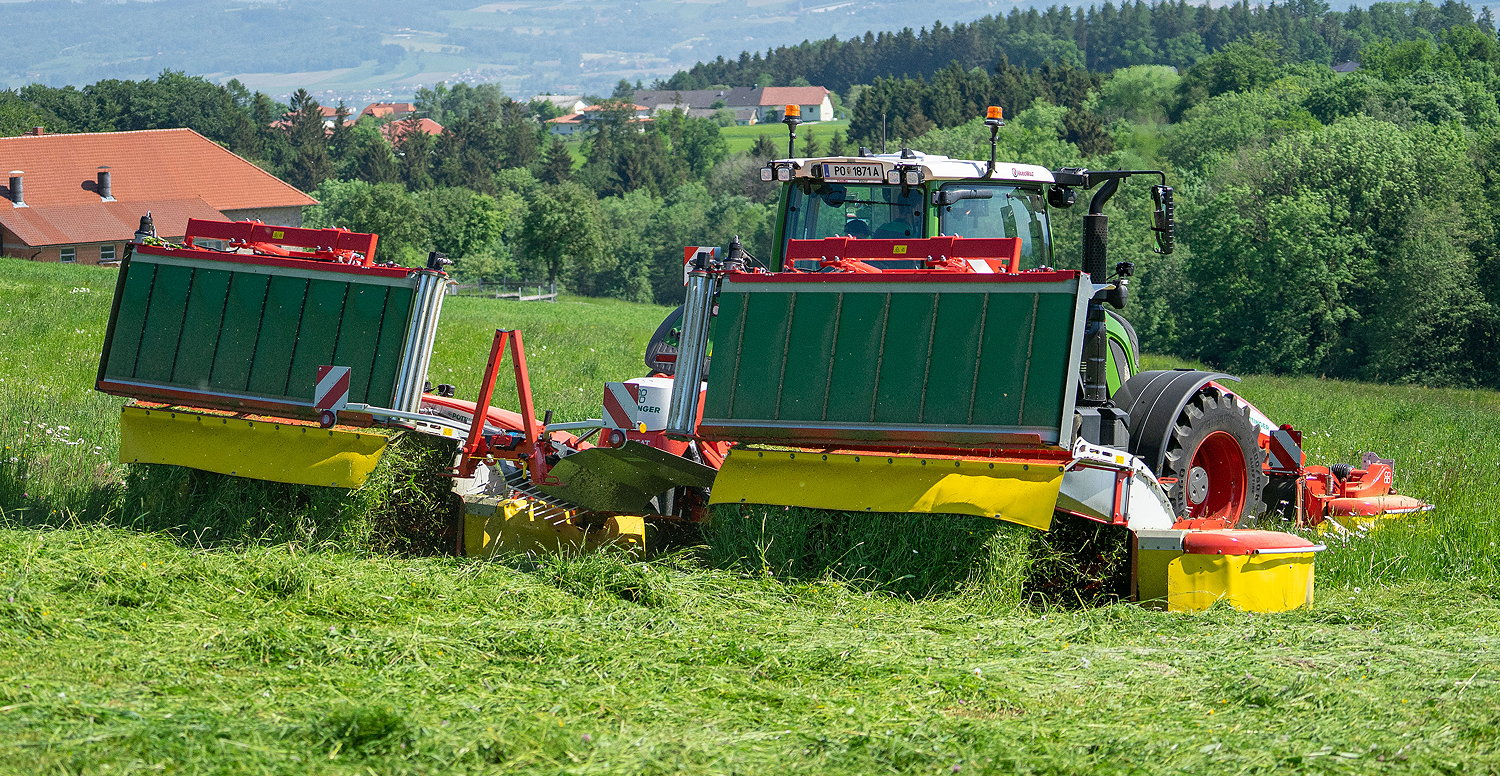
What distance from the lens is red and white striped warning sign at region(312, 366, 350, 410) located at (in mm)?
7797

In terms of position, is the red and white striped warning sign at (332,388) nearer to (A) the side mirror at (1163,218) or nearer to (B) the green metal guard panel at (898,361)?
(B) the green metal guard panel at (898,361)

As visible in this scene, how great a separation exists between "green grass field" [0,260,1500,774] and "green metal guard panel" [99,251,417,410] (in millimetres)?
890

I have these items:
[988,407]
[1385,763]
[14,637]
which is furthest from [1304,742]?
[14,637]

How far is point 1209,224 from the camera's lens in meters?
45.7

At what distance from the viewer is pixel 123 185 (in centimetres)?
6203

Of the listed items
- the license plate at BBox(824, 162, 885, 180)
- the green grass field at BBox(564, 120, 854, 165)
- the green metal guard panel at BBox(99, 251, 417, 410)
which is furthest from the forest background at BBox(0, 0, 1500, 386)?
the green metal guard panel at BBox(99, 251, 417, 410)

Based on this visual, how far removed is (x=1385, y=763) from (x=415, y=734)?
302 centimetres

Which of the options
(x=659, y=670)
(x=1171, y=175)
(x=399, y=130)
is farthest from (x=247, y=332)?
(x=399, y=130)

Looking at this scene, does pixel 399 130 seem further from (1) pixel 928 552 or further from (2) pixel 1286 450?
(1) pixel 928 552

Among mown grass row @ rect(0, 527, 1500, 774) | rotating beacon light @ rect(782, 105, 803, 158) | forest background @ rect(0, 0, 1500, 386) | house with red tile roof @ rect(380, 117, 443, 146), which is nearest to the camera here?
mown grass row @ rect(0, 527, 1500, 774)

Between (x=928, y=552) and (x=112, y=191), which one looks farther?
(x=112, y=191)

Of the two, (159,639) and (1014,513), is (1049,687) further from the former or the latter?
(159,639)

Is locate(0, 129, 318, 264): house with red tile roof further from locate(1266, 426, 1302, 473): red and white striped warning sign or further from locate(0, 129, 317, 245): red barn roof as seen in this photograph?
locate(1266, 426, 1302, 473): red and white striped warning sign

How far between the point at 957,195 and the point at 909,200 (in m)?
0.30
